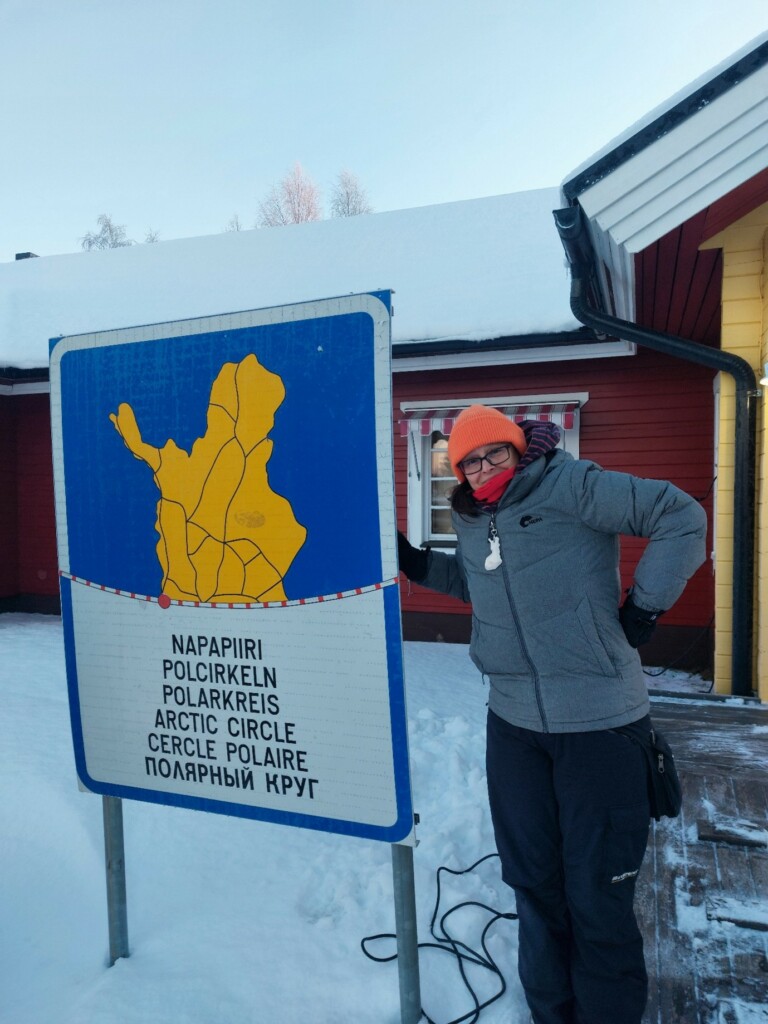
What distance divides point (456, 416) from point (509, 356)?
0.82m

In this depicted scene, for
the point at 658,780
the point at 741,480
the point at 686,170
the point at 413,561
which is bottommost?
the point at 658,780

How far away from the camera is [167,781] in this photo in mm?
2080

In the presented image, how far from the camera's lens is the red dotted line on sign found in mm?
1749

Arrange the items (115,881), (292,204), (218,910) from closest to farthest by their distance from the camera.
Result: 1. (115,881)
2. (218,910)
3. (292,204)

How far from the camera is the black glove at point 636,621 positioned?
164 centimetres

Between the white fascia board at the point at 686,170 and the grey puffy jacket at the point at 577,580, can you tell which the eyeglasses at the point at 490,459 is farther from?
the white fascia board at the point at 686,170

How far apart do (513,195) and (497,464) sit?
377 inches

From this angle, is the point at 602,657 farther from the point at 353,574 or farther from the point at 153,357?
the point at 153,357

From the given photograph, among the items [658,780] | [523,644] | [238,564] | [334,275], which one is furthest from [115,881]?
[334,275]

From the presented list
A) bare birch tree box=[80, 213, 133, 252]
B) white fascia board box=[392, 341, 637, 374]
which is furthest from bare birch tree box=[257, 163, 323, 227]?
white fascia board box=[392, 341, 637, 374]

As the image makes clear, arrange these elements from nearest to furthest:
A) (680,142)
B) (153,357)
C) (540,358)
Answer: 1. (153,357)
2. (680,142)
3. (540,358)

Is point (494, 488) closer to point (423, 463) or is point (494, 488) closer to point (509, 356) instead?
point (509, 356)

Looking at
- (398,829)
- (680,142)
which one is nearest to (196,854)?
(398,829)

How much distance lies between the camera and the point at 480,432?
5.60 feet
